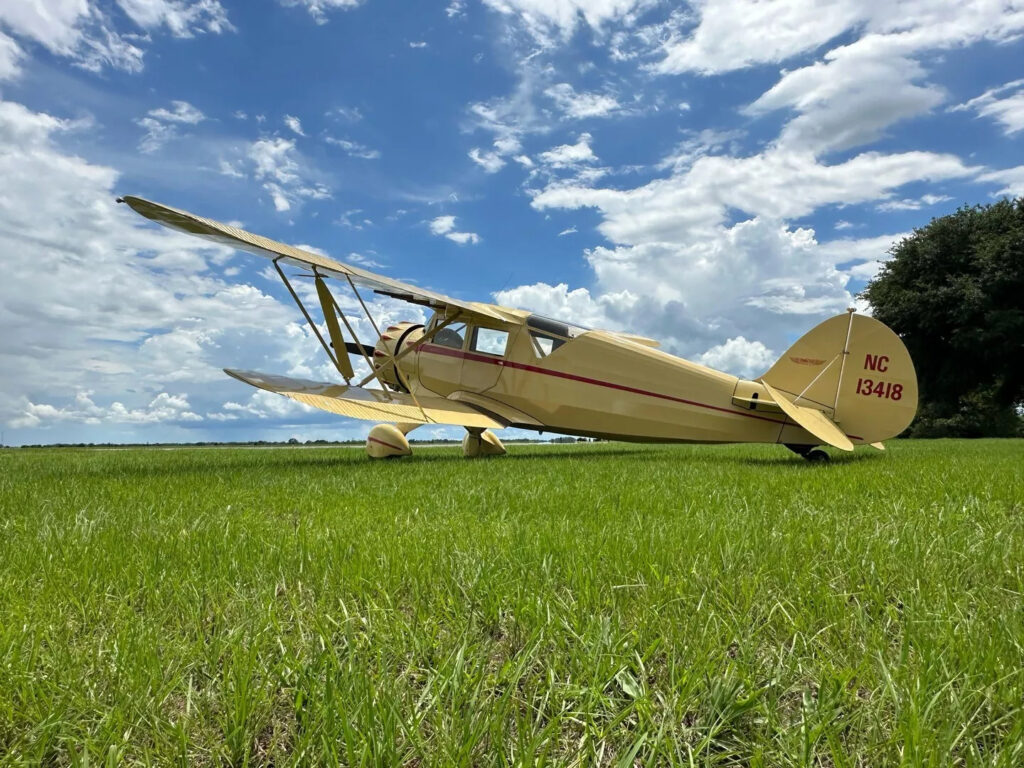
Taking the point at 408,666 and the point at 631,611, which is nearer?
the point at 408,666

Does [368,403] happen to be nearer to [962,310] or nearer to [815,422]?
[815,422]

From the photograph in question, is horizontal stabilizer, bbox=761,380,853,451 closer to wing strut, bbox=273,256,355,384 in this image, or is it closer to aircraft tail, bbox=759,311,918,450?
aircraft tail, bbox=759,311,918,450

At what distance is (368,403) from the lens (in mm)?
10062

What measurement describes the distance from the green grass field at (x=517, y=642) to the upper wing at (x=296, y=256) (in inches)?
274

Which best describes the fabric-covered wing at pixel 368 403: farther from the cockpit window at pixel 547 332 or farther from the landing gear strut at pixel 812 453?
the landing gear strut at pixel 812 453

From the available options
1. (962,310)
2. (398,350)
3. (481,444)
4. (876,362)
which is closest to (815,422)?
(876,362)

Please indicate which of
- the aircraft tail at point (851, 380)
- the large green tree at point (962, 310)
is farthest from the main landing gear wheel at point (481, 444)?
the large green tree at point (962, 310)

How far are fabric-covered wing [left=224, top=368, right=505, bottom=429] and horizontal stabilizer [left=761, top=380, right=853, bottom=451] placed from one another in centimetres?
471

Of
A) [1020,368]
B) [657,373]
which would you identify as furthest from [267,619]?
[1020,368]

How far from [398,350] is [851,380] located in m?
8.64

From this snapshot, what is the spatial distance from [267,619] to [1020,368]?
118 ft

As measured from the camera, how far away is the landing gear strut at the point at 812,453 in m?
9.02

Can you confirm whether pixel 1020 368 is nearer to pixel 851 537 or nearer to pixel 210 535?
pixel 851 537

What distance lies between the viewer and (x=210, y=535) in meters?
2.87
